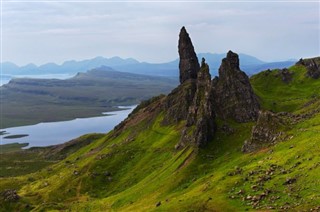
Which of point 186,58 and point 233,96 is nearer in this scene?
point 233,96

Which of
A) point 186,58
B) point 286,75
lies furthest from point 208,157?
point 286,75

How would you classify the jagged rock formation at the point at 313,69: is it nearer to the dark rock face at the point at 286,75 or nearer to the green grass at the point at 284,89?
the green grass at the point at 284,89

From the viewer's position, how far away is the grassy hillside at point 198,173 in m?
57.4

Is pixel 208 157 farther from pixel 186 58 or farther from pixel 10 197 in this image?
pixel 186 58

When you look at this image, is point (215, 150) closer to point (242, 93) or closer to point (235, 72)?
point (242, 93)

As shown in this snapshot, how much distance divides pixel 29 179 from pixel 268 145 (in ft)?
350

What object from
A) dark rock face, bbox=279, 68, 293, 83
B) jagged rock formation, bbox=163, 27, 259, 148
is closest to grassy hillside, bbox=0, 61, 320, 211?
dark rock face, bbox=279, 68, 293, 83

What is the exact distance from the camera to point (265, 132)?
272 ft

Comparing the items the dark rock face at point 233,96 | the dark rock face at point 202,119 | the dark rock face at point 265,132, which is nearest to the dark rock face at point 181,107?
the dark rock face at point 202,119

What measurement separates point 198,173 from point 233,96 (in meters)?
35.6

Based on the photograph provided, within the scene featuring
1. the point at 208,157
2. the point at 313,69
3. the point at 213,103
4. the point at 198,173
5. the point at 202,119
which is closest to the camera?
the point at 198,173

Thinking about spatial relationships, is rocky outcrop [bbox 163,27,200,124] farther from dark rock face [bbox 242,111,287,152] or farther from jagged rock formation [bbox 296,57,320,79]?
dark rock face [bbox 242,111,287,152]

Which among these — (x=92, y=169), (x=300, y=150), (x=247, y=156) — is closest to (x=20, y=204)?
(x=92, y=169)

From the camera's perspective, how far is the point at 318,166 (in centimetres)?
5675
